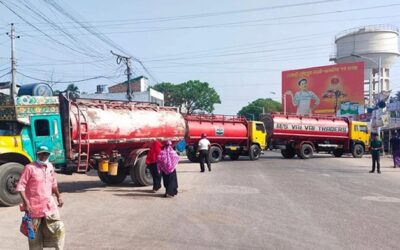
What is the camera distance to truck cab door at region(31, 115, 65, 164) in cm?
1233

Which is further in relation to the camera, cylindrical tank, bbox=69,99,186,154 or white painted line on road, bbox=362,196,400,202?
cylindrical tank, bbox=69,99,186,154

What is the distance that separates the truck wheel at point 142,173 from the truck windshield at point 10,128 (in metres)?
3.96

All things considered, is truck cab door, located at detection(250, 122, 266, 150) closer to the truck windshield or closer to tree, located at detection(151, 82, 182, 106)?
the truck windshield

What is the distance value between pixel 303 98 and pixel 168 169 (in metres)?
69.7

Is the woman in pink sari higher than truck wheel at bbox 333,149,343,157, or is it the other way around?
the woman in pink sari

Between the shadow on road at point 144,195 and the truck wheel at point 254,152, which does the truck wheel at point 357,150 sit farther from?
the shadow on road at point 144,195

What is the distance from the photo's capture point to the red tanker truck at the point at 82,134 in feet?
39.0

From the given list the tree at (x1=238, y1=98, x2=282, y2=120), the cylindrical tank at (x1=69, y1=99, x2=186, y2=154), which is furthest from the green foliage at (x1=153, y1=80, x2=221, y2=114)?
the cylindrical tank at (x1=69, y1=99, x2=186, y2=154)

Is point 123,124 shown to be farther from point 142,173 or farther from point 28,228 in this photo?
point 28,228

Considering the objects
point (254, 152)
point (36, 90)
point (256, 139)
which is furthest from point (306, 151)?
point (36, 90)

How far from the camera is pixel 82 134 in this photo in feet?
43.9

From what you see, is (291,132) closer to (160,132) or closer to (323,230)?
(160,132)

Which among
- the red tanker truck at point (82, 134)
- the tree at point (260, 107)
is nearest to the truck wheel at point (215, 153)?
the red tanker truck at point (82, 134)

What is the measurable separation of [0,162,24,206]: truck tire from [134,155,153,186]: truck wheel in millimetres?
3975
